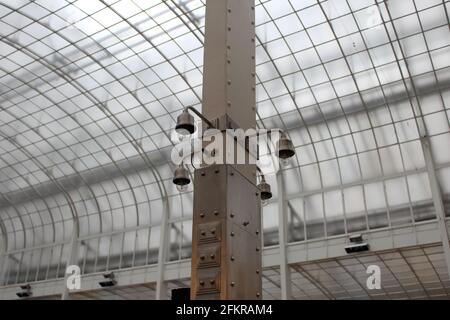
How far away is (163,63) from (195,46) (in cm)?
258

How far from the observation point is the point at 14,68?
32375 mm

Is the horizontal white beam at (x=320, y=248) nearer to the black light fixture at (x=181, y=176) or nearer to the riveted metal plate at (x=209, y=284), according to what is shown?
the black light fixture at (x=181, y=176)

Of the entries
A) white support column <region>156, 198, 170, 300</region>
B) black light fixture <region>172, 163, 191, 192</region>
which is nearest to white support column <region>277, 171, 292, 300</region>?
white support column <region>156, 198, 170, 300</region>

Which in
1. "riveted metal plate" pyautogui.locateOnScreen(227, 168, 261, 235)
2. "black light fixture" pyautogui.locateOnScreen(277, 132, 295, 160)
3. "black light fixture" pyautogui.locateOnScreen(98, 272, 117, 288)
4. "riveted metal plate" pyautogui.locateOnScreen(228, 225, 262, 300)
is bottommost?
"riveted metal plate" pyautogui.locateOnScreen(228, 225, 262, 300)

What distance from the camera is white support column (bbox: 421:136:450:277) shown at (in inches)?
983

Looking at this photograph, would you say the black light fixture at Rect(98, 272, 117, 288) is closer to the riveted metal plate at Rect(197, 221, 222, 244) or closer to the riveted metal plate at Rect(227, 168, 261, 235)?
the riveted metal plate at Rect(227, 168, 261, 235)

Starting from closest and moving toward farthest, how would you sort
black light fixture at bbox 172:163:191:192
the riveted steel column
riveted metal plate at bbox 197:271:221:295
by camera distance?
riveted metal plate at bbox 197:271:221:295 → the riveted steel column → black light fixture at bbox 172:163:191:192

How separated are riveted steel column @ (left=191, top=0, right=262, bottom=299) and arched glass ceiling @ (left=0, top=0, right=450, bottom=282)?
20779mm

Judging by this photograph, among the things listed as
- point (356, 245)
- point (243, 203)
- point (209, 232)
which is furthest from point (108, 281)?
point (209, 232)

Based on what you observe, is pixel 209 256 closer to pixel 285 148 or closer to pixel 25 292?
pixel 285 148

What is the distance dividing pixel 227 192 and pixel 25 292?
1598 inches

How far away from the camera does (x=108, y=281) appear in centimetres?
3559

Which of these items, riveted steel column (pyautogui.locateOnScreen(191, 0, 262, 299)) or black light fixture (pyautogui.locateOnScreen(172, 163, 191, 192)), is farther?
black light fixture (pyautogui.locateOnScreen(172, 163, 191, 192))

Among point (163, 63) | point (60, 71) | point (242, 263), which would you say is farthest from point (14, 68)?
point (242, 263)
